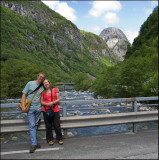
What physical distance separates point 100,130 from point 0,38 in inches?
6338

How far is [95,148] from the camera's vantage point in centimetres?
476

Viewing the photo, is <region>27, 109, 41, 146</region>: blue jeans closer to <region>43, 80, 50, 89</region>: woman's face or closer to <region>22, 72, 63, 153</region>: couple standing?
<region>22, 72, 63, 153</region>: couple standing

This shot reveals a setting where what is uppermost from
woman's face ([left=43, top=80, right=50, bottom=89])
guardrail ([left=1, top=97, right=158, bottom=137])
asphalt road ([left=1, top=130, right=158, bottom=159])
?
woman's face ([left=43, top=80, right=50, bottom=89])

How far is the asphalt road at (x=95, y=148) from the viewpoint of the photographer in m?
4.32

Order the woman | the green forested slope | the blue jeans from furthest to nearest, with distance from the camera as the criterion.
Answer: the green forested slope
the woman
the blue jeans

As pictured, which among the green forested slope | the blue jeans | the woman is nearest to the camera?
the blue jeans

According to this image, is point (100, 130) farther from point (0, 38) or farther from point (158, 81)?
point (0, 38)

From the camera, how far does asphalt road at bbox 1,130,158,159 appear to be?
4320mm

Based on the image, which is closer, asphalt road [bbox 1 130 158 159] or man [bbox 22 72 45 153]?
asphalt road [bbox 1 130 158 159]

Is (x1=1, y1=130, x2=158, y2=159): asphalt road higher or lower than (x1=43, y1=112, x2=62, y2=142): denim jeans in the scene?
lower

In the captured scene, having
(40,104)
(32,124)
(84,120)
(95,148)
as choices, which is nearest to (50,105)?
(40,104)

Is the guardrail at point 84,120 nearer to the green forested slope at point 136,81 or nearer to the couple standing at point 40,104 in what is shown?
the couple standing at point 40,104

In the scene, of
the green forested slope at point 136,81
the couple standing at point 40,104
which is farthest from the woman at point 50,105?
the green forested slope at point 136,81

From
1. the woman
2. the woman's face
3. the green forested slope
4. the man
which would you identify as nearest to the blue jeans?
the man
